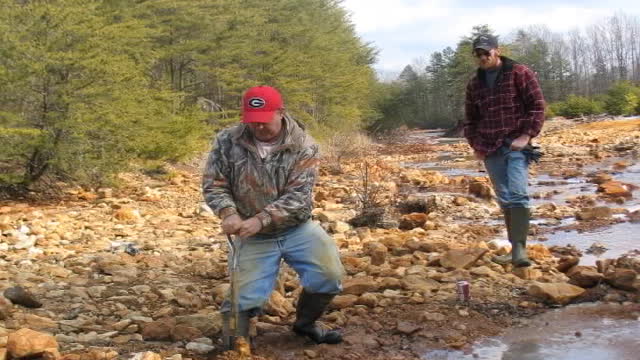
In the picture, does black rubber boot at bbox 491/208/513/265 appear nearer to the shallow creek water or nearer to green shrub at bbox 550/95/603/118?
the shallow creek water

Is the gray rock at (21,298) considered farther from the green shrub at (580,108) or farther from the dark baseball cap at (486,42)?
the green shrub at (580,108)

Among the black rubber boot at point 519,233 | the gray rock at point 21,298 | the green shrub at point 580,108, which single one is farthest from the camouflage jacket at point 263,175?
the green shrub at point 580,108

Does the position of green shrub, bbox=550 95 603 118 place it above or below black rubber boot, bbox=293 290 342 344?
above

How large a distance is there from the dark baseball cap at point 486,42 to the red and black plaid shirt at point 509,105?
7.5 inches

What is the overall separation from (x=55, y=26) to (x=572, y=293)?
9846 millimetres

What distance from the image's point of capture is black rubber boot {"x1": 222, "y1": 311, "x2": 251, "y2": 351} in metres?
3.53

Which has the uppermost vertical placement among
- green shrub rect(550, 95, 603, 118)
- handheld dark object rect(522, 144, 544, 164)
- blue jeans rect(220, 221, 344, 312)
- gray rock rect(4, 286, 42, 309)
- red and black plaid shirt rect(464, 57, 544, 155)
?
green shrub rect(550, 95, 603, 118)

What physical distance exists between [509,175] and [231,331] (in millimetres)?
2502

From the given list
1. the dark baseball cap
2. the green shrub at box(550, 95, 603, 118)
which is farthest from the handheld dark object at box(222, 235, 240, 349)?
the green shrub at box(550, 95, 603, 118)

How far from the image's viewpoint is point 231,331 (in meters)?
3.55

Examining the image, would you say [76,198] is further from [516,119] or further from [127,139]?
[516,119]

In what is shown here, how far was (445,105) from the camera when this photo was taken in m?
79.2

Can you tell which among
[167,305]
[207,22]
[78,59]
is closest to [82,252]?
[167,305]

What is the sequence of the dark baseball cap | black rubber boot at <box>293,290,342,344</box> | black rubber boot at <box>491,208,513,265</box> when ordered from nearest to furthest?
black rubber boot at <box>293,290,342,344</box>
the dark baseball cap
black rubber boot at <box>491,208,513,265</box>
